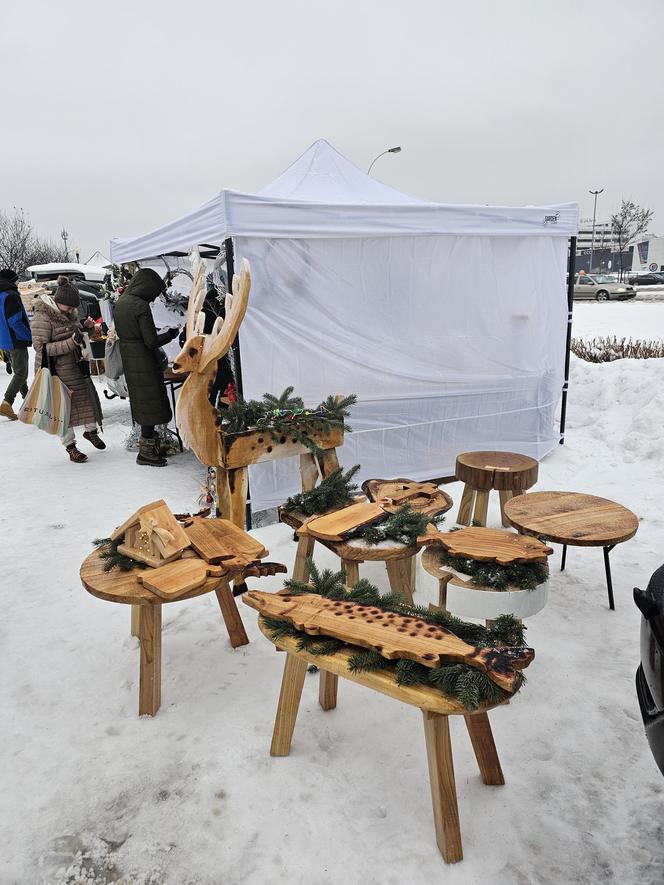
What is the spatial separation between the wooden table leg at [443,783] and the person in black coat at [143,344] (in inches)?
177

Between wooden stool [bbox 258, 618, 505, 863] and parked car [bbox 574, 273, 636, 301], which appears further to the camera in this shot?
parked car [bbox 574, 273, 636, 301]

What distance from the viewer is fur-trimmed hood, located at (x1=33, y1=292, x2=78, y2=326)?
242 inches

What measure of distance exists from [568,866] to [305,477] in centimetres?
264

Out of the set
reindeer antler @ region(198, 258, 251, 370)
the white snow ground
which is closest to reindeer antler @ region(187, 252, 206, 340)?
reindeer antler @ region(198, 258, 251, 370)

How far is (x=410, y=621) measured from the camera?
2086 millimetres

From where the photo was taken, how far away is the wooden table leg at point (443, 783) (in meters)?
1.87

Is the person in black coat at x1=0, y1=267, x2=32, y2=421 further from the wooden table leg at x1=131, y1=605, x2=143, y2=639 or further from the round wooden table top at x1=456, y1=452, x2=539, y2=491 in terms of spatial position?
the round wooden table top at x1=456, y1=452, x2=539, y2=491

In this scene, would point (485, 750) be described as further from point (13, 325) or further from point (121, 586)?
point (13, 325)

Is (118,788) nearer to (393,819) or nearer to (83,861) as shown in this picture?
(83,861)

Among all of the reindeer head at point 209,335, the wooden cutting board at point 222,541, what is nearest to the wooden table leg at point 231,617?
the wooden cutting board at point 222,541

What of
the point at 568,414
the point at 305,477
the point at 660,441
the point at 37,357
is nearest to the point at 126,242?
the point at 37,357

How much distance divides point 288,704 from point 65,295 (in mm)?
5527

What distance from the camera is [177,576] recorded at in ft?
8.16

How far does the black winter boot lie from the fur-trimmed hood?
1.54 meters
